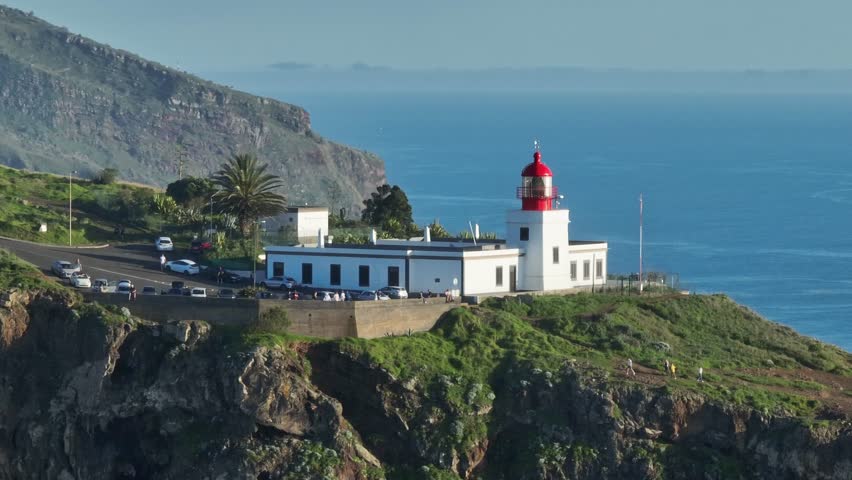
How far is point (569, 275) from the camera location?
84.9 meters

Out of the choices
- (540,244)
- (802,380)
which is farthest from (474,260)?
(802,380)

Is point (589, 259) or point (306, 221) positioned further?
point (306, 221)

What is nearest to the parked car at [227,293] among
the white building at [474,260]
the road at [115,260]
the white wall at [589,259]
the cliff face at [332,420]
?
the road at [115,260]

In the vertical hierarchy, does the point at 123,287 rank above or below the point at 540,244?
below

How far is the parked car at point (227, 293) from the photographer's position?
7746 cm

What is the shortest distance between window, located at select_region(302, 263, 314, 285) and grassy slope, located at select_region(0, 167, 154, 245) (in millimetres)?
13606

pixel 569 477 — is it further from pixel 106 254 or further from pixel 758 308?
pixel 758 308

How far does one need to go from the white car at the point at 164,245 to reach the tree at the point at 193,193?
775 centimetres

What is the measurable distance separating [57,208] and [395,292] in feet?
80.4

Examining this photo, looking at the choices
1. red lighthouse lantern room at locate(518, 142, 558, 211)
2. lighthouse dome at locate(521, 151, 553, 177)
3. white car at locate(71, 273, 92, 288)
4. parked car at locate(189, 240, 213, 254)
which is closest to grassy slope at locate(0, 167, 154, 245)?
parked car at locate(189, 240, 213, 254)

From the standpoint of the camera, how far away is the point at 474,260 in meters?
81.1

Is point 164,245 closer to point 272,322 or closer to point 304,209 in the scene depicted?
point 304,209

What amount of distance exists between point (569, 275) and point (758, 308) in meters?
38.9

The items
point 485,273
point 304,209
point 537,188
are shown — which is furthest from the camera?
point 304,209
